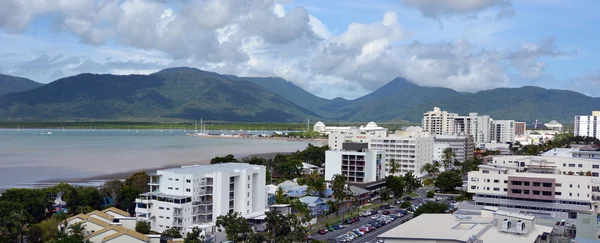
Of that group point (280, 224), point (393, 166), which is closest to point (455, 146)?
point (393, 166)

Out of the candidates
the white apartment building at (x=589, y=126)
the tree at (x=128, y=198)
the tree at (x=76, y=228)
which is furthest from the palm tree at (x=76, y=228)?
the white apartment building at (x=589, y=126)

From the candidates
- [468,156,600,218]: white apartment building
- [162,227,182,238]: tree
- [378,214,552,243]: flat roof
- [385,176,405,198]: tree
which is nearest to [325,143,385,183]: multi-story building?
[385,176,405,198]: tree

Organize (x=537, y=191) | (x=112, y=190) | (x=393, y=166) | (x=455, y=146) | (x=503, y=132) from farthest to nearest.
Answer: (x=503, y=132)
(x=455, y=146)
(x=393, y=166)
(x=112, y=190)
(x=537, y=191)

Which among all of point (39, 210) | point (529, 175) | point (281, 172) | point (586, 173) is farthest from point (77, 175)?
point (586, 173)

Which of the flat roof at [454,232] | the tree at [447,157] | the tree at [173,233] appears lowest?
the tree at [173,233]

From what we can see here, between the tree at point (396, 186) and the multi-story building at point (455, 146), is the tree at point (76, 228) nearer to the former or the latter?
the tree at point (396, 186)

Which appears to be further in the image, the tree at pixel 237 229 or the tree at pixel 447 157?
the tree at pixel 447 157

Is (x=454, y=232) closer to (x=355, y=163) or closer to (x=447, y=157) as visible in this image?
(x=355, y=163)
